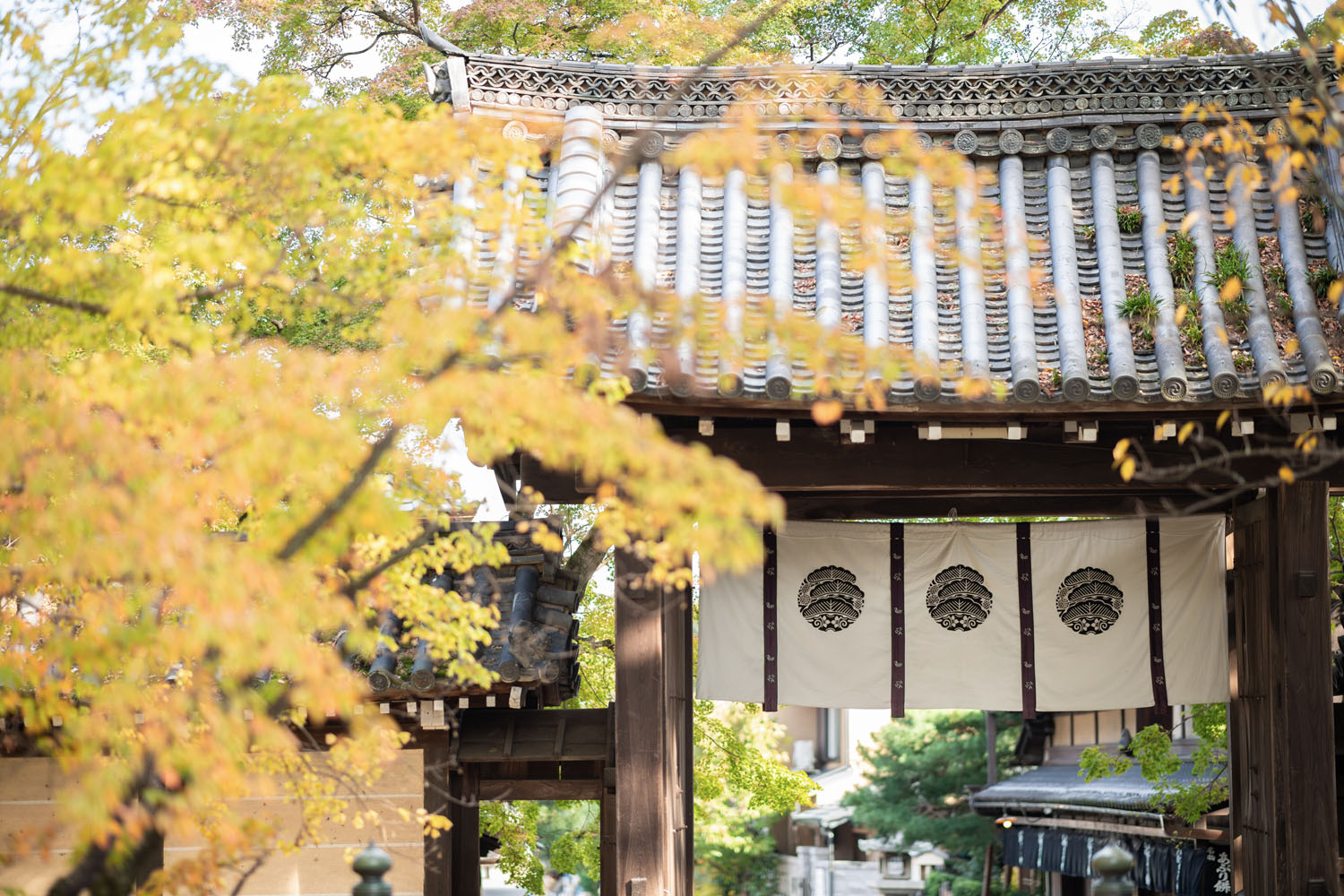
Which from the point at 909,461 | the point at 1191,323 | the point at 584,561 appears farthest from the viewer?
the point at 584,561

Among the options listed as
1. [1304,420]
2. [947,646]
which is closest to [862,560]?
[947,646]

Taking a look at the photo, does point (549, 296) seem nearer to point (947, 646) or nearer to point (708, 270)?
point (708, 270)

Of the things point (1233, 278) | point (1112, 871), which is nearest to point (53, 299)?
point (1112, 871)

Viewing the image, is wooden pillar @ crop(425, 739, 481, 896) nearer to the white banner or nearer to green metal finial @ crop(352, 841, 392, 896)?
the white banner

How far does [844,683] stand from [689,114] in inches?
166

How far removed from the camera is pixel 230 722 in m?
3.38

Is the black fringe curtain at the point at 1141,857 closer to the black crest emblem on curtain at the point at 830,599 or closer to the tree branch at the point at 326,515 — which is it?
the black crest emblem on curtain at the point at 830,599

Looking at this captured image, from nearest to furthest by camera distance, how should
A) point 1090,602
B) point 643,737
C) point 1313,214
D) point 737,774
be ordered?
point 643,737
point 1313,214
point 1090,602
point 737,774

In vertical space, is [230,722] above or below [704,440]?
below

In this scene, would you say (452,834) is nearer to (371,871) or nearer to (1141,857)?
(371,871)

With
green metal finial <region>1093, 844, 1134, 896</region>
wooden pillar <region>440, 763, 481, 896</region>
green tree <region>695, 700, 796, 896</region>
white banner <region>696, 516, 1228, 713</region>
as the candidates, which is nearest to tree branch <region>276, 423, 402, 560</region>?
green metal finial <region>1093, 844, 1134, 896</region>

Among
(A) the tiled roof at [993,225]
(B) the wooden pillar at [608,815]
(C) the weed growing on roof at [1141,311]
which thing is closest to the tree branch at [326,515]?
(A) the tiled roof at [993,225]

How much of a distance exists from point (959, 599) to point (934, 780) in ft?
49.9

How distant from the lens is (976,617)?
28.6ft
